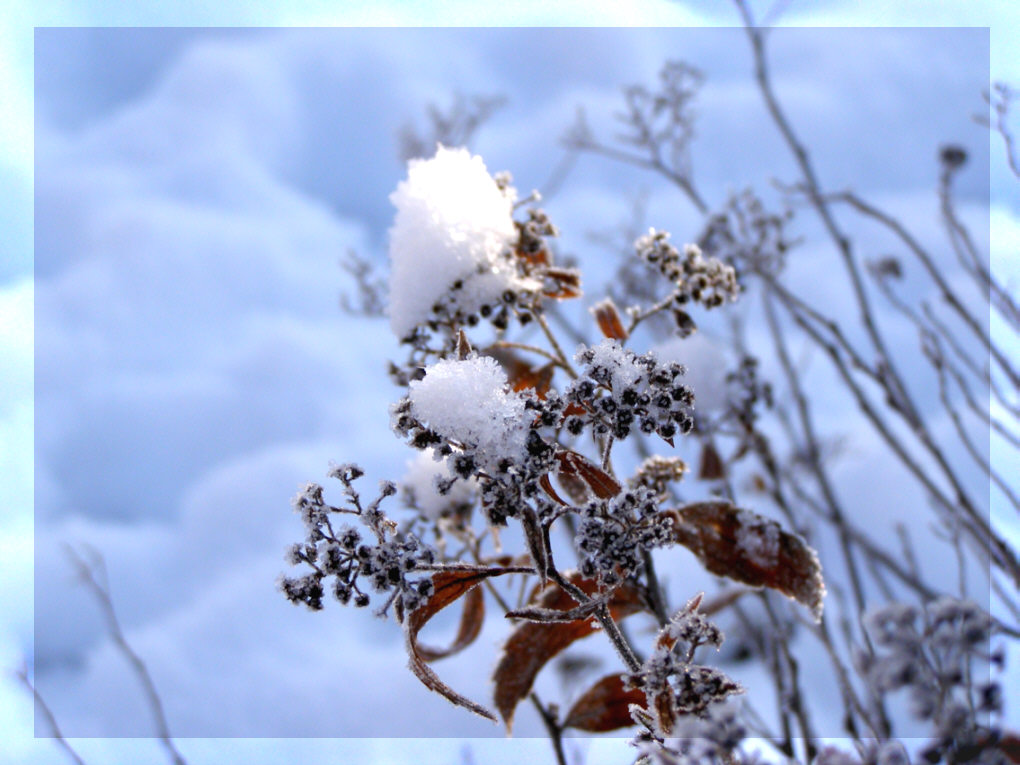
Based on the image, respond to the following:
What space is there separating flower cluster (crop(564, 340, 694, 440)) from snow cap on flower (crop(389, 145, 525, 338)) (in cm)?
50

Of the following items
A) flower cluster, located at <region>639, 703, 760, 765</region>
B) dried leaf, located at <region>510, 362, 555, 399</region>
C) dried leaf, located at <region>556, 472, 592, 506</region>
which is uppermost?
dried leaf, located at <region>510, 362, 555, 399</region>

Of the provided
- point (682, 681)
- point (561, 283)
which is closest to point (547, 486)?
point (682, 681)

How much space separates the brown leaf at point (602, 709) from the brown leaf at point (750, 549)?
0.34 metres

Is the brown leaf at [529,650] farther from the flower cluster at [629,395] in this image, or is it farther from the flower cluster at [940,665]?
the flower cluster at [940,665]

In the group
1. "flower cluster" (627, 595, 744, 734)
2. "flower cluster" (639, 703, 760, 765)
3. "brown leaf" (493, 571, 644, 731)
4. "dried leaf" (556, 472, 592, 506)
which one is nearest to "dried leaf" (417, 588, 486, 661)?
"brown leaf" (493, 571, 644, 731)

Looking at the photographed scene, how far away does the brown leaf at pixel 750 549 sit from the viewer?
4.73 feet

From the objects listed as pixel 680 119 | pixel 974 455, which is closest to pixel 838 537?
pixel 974 455

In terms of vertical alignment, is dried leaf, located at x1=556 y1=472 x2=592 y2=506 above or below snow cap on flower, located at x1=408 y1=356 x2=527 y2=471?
above

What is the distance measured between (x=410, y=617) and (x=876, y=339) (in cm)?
253

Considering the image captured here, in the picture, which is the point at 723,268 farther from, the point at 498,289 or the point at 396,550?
the point at 396,550

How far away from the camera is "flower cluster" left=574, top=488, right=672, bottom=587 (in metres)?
0.92

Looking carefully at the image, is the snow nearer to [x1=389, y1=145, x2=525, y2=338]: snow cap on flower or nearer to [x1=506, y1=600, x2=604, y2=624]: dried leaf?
[x1=389, y1=145, x2=525, y2=338]: snow cap on flower

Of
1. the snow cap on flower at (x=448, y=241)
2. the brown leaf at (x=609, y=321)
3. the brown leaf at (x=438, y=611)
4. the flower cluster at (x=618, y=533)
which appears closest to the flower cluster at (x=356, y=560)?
the brown leaf at (x=438, y=611)

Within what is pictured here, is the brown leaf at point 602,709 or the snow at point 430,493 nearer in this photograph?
the brown leaf at point 602,709
